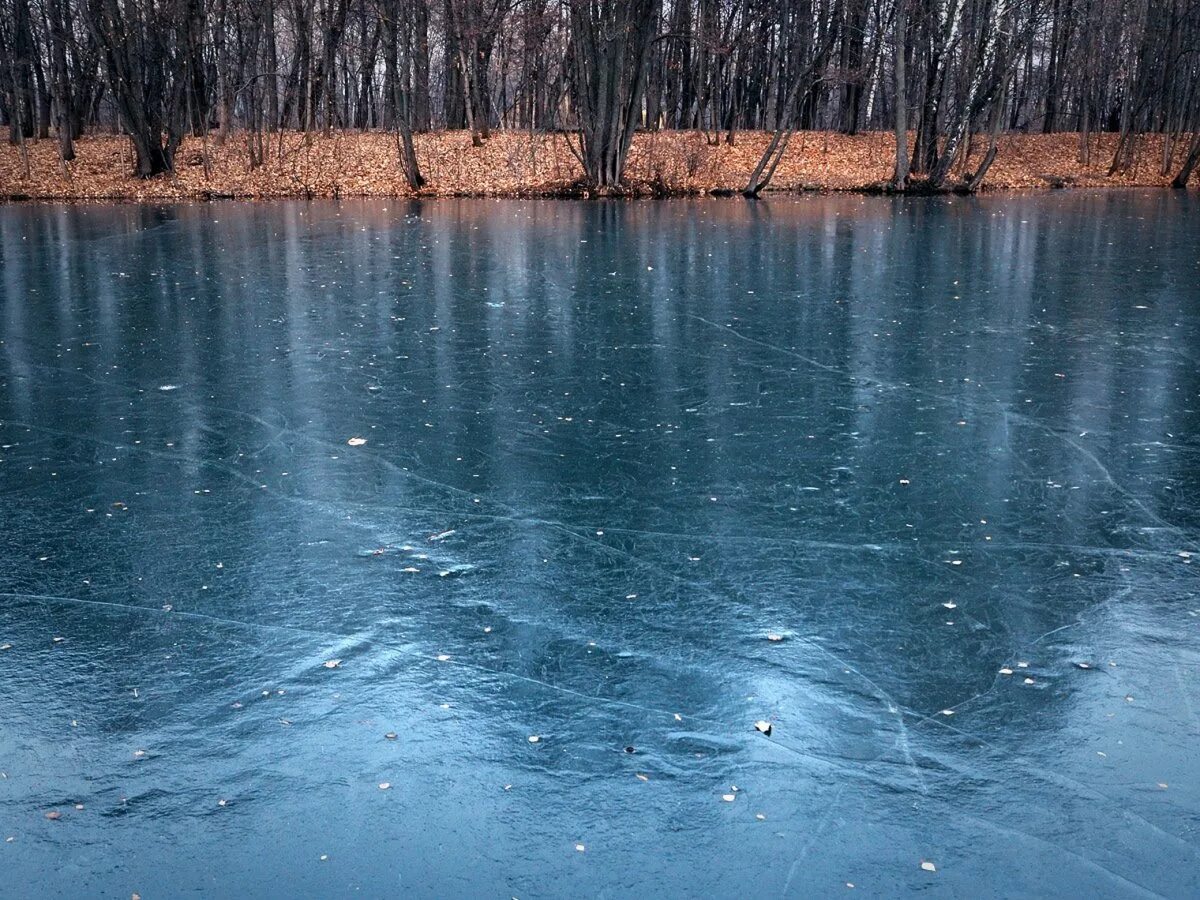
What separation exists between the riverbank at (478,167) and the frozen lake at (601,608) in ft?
71.8

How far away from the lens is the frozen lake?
12.9ft

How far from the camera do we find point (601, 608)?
575 cm

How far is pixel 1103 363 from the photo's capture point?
35.9 ft

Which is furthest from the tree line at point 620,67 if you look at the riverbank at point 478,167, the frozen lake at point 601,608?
the frozen lake at point 601,608

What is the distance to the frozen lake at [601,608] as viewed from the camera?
3.93m

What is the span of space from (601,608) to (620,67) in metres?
28.3

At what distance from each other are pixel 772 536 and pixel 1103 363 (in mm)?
5814

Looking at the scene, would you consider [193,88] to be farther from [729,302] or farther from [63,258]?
[729,302]

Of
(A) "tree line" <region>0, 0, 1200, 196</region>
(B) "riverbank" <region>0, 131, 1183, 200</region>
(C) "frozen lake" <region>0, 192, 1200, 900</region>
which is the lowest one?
(C) "frozen lake" <region>0, 192, 1200, 900</region>

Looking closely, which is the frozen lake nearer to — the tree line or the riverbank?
the riverbank

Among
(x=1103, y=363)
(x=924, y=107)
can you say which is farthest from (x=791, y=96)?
(x=1103, y=363)

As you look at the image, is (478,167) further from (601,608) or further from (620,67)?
(601,608)

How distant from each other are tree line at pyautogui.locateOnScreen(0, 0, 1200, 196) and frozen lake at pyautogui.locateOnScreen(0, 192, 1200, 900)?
22.4 meters

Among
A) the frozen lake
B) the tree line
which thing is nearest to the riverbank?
the tree line
